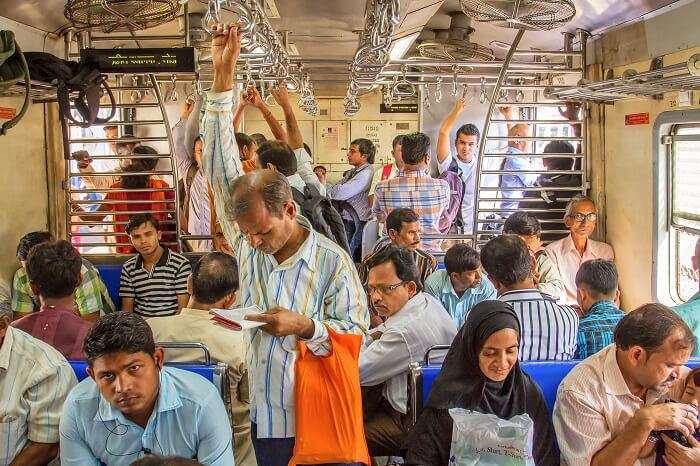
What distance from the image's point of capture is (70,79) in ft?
15.7

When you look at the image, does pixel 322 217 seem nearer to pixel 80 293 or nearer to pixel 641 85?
pixel 80 293

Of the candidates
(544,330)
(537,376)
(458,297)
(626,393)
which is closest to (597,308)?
(544,330)

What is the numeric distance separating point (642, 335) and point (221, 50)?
1916mm

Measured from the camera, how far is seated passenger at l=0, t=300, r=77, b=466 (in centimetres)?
278

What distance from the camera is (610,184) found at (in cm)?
669

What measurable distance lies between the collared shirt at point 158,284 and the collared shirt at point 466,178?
3.11 meters

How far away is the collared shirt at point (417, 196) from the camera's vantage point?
18.9 feet

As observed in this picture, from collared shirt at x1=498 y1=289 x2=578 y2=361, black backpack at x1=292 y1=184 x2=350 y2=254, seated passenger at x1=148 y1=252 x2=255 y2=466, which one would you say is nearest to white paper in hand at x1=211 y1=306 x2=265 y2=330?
seated passenger at x1=148 y1=252 x2=255 y2=466

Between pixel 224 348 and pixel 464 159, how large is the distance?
468 centimetres

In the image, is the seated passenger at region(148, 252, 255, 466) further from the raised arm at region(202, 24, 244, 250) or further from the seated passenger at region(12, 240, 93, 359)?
the raised arm at region(202, 24, 244, 250)

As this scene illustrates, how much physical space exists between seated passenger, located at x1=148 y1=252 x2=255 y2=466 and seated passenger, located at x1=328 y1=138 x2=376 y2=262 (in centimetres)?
287

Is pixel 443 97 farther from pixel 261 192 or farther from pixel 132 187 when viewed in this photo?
pixel 261 192

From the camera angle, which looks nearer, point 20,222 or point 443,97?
point 20,222

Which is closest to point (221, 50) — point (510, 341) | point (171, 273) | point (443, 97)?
point (510, 341)
